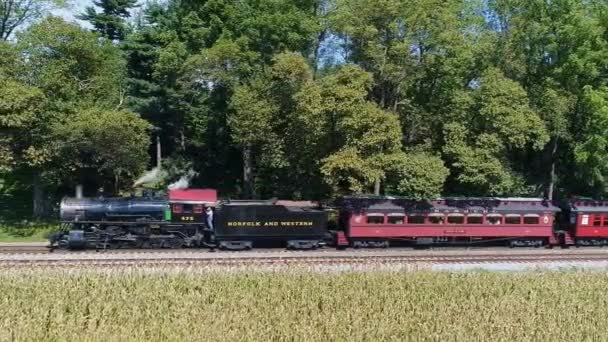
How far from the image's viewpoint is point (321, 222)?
85.2 ft

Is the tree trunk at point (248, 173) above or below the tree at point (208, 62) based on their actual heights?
below

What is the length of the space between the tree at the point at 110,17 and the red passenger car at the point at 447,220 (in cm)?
2848

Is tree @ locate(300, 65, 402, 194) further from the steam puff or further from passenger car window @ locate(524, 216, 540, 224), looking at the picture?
the steam puff

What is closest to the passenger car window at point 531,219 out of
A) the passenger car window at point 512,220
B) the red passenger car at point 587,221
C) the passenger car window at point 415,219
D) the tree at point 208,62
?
the passenger car window at point 512,220

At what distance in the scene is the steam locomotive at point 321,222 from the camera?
81.7 ft

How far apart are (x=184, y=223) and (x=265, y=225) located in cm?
349

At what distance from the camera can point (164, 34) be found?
122 feet

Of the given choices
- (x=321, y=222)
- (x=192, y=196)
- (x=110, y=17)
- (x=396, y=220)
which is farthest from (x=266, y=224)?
(x=110, y=17)

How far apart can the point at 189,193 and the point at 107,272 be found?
11.9 meters

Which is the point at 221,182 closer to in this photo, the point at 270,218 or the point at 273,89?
the point at 273,89

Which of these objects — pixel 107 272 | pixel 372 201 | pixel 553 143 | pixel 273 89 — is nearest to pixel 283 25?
pixel 273 89

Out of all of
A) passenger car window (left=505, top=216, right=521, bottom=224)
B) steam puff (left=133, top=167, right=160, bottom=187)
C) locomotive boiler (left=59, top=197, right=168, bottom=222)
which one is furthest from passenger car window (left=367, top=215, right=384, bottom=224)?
steam puff (left=133, top=167, right=160, bottom=187)

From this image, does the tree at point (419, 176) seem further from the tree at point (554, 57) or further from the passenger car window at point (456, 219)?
the tree at point (554, 57)

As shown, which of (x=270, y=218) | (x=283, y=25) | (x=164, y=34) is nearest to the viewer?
(x=270, y=218)
